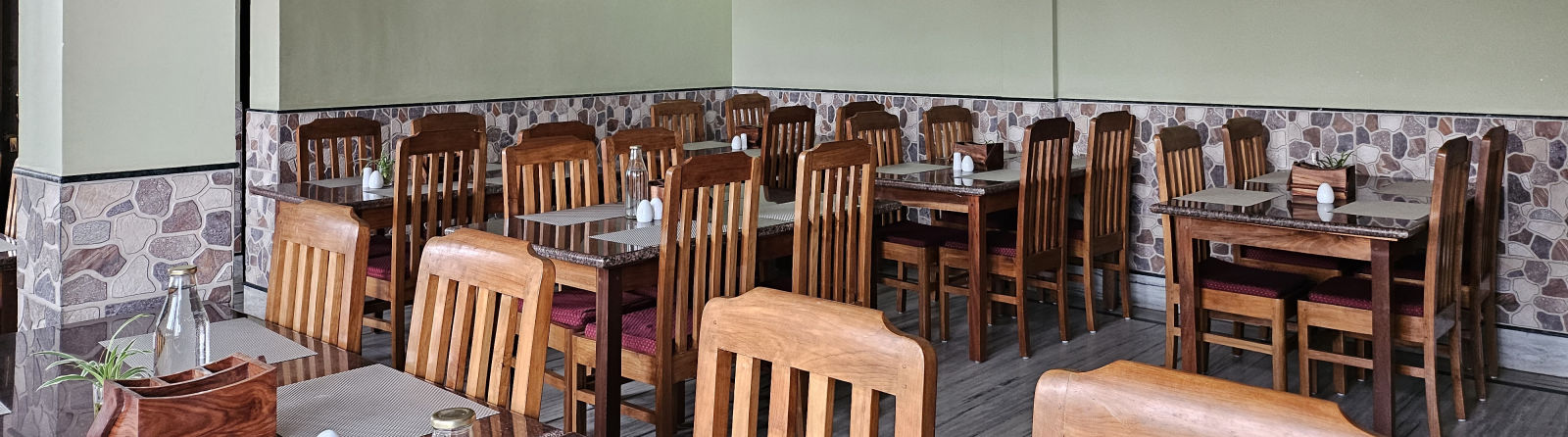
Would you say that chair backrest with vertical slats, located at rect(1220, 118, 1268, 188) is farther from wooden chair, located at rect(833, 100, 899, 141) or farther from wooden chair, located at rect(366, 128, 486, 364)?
wooden chair, located at rect(366, 128, 486, 364)

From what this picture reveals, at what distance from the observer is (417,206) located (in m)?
3.87

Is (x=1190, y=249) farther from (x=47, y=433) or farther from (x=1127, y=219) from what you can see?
(x=47, y=433)

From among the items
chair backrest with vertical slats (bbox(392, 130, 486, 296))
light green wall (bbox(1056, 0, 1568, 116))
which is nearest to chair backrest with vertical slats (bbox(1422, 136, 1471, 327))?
light green wall (bbox(1056, 0, 1568, 116))

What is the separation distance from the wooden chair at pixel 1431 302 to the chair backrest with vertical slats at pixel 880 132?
5.99 ft

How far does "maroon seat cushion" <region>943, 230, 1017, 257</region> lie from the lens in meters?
4.44

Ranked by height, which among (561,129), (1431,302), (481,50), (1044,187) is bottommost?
(1431,302)

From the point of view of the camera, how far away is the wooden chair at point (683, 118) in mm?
5836

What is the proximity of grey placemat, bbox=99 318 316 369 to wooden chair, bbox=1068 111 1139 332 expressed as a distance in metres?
3.18

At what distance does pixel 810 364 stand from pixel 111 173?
7.32 ft

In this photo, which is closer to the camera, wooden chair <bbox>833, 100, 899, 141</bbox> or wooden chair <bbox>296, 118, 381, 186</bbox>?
wooden chair <bbox>296, 118, 381, 186</bbox>

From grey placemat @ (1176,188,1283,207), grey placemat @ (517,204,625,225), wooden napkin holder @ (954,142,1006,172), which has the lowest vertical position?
grey placemat @ (517,204,625,225)

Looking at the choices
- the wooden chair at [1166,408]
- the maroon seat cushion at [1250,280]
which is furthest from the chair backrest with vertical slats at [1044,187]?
the wooden chair at [1166,408]

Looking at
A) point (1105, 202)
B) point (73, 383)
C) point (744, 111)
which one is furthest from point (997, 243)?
point (73, 383)

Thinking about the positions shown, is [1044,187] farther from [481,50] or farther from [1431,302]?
[481,50]
